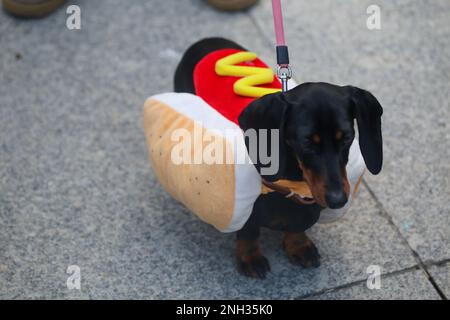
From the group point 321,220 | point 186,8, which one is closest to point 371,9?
point 186,8

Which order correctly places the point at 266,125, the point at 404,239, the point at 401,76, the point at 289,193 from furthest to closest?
1. the point at 401,76
2. the point at 404,239
3. the point at 289,193
4. the point at 266,125

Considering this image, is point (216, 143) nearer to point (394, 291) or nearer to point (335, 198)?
point (335, 198)

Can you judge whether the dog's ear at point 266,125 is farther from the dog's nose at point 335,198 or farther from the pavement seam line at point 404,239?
the pavement seam line at point 404,239

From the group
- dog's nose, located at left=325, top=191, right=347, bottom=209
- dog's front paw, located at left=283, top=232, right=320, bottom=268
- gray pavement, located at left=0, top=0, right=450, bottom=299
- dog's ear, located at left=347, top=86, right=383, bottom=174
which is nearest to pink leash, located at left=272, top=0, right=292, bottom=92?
dog's ear, located at left=347, top=86, right=383, bottom=174

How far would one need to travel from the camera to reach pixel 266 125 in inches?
94.1

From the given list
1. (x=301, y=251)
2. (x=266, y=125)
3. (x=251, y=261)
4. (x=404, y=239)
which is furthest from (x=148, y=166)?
(x=404, y=239)

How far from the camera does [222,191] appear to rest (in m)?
2.60

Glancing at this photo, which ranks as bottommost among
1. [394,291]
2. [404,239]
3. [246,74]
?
[394,291]

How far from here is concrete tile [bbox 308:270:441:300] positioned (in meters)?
2.81

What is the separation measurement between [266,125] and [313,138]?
20cm

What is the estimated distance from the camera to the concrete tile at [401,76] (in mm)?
3168

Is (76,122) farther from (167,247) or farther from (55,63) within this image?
(167,247)

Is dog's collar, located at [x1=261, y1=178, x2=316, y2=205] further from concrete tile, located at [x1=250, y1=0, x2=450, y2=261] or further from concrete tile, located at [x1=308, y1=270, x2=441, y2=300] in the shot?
concrete tile, located at [x1=250, y1=0, x2=450, y2=261]
